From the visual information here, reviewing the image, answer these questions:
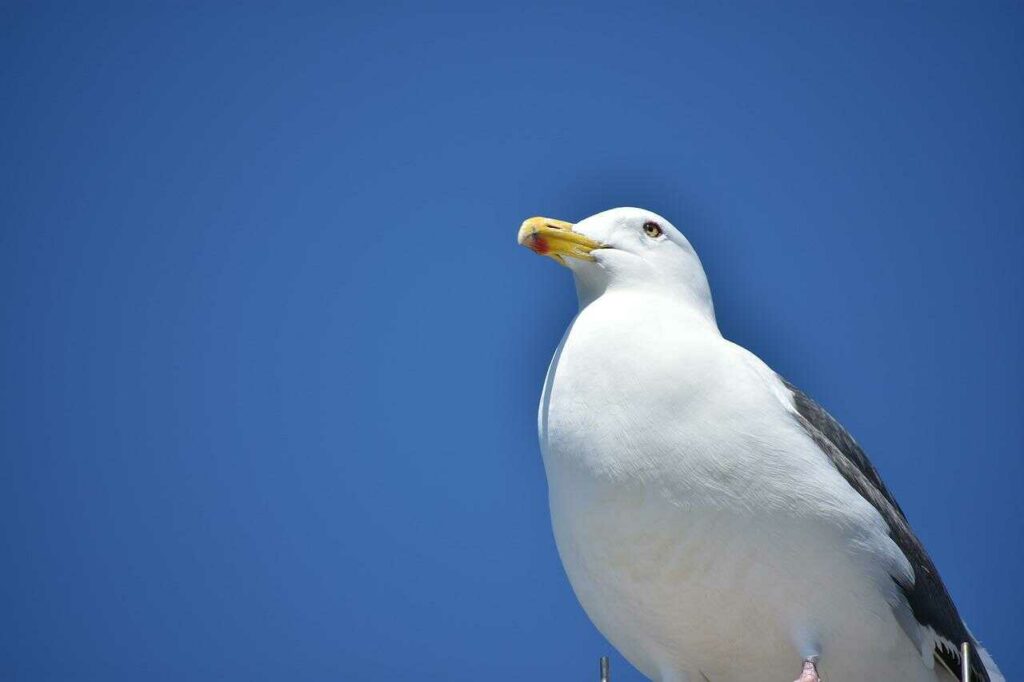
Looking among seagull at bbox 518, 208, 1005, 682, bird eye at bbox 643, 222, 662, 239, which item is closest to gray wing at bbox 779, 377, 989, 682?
seagull at bbox 518, 208, 1005, 682

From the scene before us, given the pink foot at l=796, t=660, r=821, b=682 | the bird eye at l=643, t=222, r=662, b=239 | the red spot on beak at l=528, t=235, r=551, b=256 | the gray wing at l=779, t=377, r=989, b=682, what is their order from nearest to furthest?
the pink foot at l=796, t=660, r=821, b=682
the gray wing at l=779, t=377, r=989, b=682
the red spot on beak at l=528, t=235, r=551, b=256
the bird eye at l=643, t=222, r=662, b=239

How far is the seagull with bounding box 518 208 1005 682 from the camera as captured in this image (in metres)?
3.19

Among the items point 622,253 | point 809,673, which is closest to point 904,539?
point 809,673

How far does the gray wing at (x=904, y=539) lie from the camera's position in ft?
11.2

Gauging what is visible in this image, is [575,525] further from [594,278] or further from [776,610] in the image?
[594,278]

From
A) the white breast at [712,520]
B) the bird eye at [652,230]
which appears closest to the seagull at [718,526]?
the white breast at [712,520]

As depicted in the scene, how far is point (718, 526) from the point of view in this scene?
3.18 m

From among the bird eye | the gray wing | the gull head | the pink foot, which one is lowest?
the pink foot

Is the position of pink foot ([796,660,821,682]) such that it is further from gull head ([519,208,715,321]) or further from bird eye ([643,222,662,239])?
bird eye ([643,222,662,239])

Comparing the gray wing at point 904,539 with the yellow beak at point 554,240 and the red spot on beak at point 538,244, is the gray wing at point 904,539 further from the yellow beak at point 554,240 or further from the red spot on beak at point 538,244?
the red spot on beak at point 538,244

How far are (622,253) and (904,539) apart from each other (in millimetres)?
1274

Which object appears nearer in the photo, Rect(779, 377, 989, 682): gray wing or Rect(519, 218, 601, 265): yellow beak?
Rect(779, 377, 989, 682): gray wing

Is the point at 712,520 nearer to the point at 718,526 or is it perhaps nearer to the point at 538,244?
the point at 718,526

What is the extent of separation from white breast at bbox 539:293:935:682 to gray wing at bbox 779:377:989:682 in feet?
0.31
